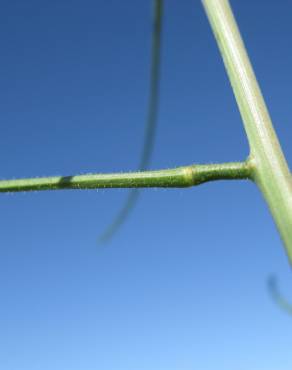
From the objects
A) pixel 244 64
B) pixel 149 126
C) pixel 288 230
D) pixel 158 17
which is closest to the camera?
pixel 288 230

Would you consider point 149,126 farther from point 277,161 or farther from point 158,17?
point 277,161

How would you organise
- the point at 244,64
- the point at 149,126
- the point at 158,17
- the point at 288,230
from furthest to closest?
the point at 149,126, the point at 158,17, the point at 244,64, the point at 288,230

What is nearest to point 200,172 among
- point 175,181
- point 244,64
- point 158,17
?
point 175,181

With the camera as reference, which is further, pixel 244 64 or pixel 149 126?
pixel 149 126
